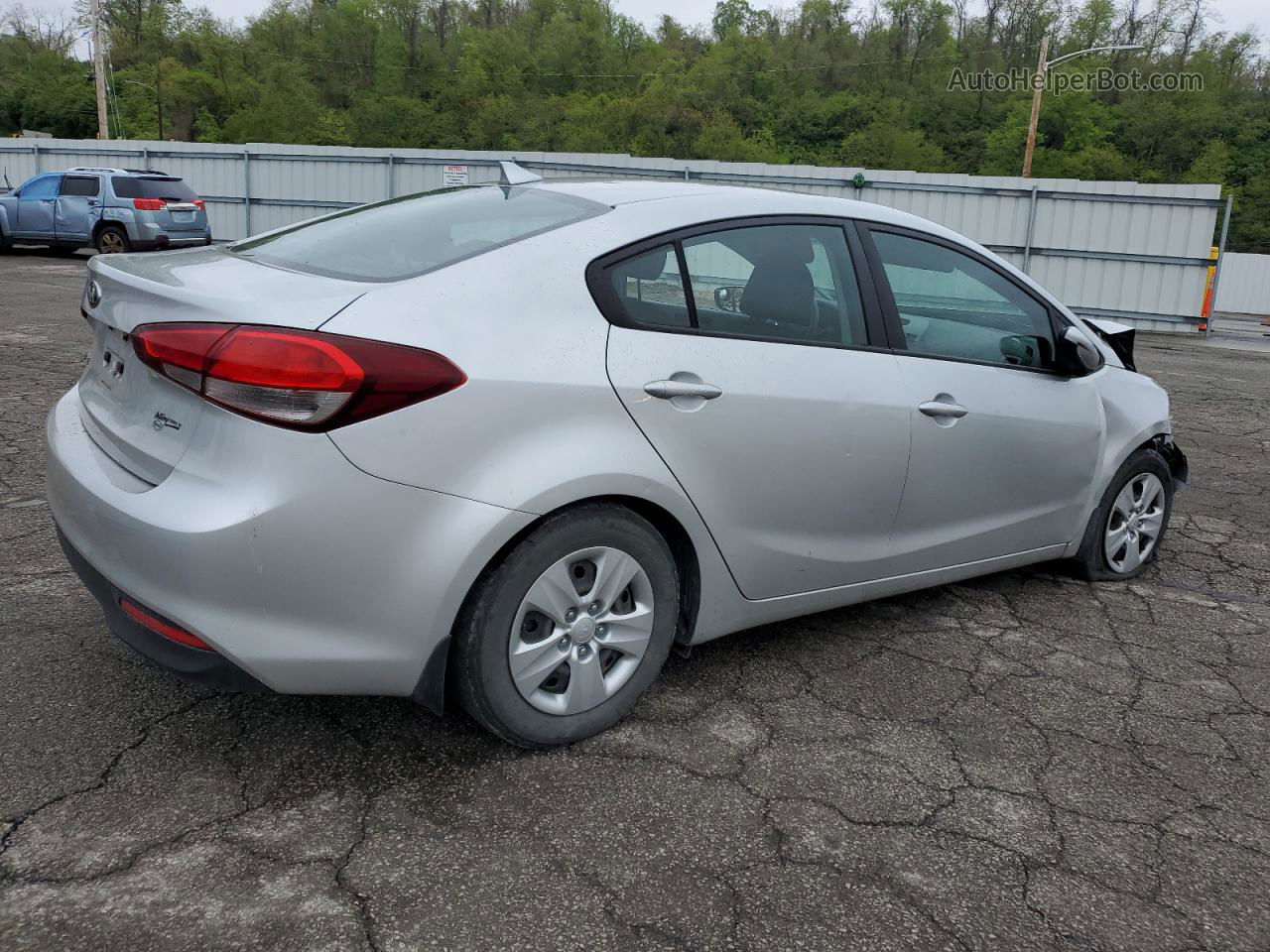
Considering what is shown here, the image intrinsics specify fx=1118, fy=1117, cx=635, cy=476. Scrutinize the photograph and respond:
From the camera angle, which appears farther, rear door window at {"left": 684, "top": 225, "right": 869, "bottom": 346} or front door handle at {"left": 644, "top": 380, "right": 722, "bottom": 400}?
rear door window at {"left": 684, "top": 225, "right": 869, "bottom": 346}

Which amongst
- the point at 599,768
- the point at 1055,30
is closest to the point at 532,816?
→ the point at 599,768

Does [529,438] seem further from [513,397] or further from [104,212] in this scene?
[104,212]

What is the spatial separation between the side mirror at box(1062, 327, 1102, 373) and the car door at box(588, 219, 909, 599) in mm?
934

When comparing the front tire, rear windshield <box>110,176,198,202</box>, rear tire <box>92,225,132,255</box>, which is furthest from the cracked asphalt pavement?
rear tire <box>92,225,132,255</box>

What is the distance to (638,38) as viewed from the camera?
99125mm

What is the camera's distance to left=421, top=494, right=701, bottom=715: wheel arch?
8.35ft

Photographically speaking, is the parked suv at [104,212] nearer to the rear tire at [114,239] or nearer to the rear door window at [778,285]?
the rear tire at [114,239]

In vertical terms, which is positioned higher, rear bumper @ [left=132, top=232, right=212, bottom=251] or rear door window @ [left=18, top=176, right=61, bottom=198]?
rear door window @ [left=18, top=176, right=61, bottom=198]

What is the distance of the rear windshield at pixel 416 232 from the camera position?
9.17ft

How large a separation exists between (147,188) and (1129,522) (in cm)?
1858

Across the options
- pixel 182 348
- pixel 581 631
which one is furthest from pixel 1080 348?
pixel 182 348

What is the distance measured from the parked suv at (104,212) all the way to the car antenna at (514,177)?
1734cm

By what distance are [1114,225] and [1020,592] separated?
16589 millimetres

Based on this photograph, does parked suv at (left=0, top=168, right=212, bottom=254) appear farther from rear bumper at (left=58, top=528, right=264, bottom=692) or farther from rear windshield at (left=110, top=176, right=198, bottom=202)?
rear bumper at (left=58, top=528, right=264, bottom=692)
